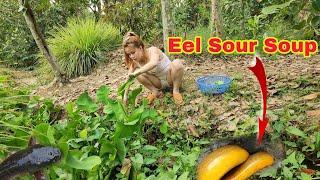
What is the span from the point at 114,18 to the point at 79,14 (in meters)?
1.90

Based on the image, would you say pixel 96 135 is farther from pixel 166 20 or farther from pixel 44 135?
pixel 166 20

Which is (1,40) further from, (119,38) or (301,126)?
(301,126)

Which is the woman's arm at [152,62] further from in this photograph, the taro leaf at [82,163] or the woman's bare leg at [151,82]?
the taro leaf at [82,163]

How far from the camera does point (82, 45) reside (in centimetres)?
588

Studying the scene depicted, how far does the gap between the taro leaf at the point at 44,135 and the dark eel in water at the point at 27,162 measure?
411 mm

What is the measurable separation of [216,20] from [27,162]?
14.2ft

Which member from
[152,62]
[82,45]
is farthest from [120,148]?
[82,45]

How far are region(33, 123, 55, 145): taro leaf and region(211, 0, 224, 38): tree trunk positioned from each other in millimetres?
3747

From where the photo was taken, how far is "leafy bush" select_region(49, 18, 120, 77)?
5727mm

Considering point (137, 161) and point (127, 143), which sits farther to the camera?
point (127, 143)

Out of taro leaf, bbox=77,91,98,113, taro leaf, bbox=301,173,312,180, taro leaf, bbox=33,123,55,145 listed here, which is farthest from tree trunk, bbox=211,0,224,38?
taro leaf, bbox=33,123,55,145

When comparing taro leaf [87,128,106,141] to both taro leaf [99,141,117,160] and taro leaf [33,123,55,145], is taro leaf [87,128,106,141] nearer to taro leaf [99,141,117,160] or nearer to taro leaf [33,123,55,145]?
taro leaf [99,141,117,160]

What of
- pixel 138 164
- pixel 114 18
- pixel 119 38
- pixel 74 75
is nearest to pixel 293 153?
pixel 138 164

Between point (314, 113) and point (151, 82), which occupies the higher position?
point (151, 82)
